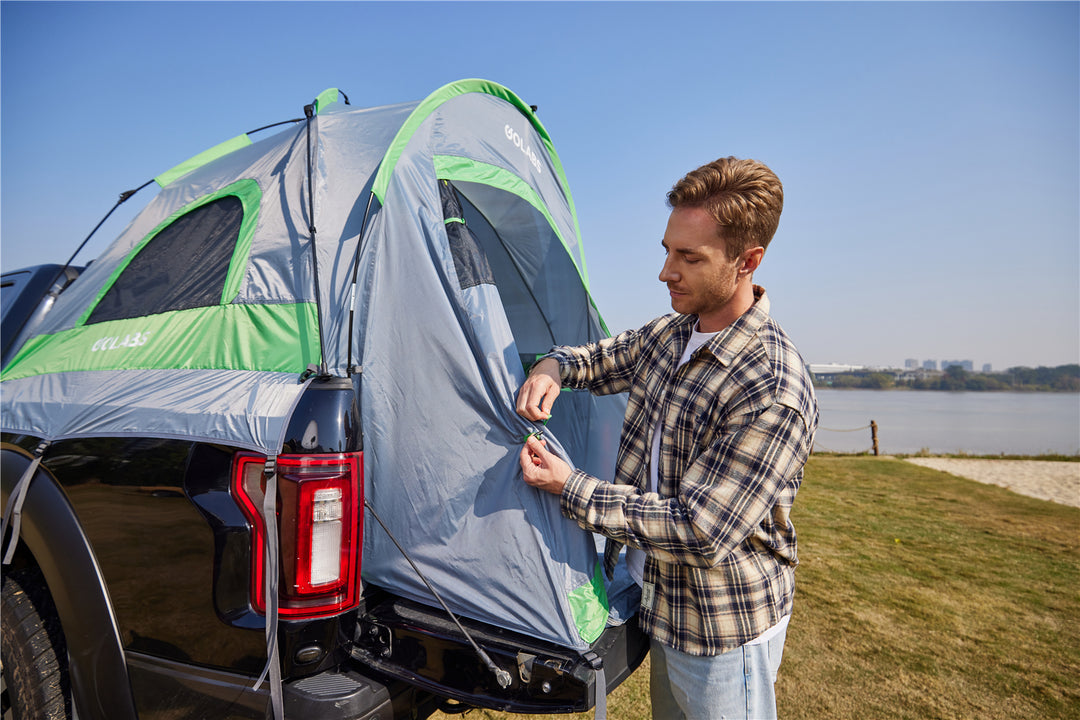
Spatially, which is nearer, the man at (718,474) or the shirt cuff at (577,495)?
the man at (718,474)

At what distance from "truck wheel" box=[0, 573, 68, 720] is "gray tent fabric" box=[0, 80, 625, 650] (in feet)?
1.97

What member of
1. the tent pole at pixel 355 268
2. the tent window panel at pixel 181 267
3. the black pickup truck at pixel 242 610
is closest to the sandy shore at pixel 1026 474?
the black pickup truck at pixel 242 610

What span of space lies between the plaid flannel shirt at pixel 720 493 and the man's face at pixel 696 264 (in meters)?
0.11

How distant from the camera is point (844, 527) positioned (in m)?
6.75

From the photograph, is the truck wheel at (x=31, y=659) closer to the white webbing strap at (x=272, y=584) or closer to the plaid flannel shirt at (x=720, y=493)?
the white webbing strap at (x=272, y=584)

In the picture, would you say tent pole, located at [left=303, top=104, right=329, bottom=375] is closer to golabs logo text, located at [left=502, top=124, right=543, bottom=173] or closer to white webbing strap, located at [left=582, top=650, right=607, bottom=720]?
golabs logo text, located at [left=502, top=124, right=543, bottom=173]

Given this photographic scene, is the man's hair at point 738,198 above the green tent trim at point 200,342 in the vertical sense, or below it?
above

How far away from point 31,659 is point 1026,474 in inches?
594

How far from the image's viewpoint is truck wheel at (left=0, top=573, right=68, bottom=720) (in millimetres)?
1910

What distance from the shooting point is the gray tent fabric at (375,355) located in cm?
172

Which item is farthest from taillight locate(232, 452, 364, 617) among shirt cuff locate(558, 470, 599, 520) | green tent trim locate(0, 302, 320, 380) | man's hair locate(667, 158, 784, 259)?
man's hair locate(667, 158, 784, 259)

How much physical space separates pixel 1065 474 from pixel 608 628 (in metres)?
14.3

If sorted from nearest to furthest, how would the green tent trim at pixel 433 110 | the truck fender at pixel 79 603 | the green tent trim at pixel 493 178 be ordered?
1. the truck fender at pixel 79 603
2. the green tent trim at pixel 433 110
3. the green tent trim at pixel 493 178

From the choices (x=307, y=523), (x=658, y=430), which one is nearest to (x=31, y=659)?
(x=307, y=523)
